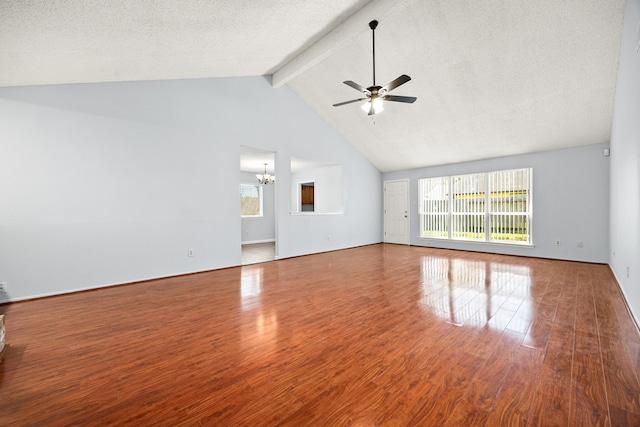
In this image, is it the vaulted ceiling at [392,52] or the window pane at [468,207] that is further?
the window pane at [468,207]

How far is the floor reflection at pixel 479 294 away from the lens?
2.71 metres

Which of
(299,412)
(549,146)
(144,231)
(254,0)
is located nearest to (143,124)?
(144,231)

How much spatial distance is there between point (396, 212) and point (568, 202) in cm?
413

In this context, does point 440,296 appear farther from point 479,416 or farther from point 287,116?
point 287,116

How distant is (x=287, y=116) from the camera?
630 centimetres

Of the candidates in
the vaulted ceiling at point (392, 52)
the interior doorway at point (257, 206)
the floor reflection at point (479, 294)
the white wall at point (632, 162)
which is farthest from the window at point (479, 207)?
the interior doorway at point (257, 206)

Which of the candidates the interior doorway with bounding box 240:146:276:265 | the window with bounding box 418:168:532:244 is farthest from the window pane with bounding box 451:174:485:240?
the interior doorway with bounding box 240:146:276:265

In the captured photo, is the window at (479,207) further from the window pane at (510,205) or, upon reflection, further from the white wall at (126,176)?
the white wall at (126,176)

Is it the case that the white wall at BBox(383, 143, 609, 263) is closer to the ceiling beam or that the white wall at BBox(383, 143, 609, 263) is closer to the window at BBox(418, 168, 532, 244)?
the window at BBox(418, 168, 532, 244)

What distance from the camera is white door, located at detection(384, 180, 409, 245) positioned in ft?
28.0

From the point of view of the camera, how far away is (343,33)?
13.6ft

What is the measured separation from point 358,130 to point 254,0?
461 cm

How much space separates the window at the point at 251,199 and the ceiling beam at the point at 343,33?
15.3 ft

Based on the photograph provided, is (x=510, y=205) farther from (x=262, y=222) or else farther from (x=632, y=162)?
(x=262, y=222)
